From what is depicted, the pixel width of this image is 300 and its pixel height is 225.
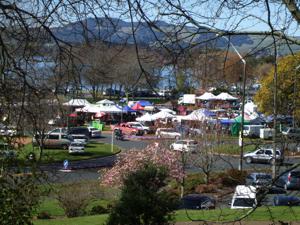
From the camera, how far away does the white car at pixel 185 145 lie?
109 feet

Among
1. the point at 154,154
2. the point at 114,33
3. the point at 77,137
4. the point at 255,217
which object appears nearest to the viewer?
the point at 114,33

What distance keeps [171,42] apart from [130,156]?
72.6 ft

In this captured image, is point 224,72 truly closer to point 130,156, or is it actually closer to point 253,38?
point 253,38

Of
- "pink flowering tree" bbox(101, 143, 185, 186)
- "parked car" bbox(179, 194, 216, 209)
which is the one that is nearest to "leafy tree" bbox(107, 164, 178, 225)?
"parked car" bbox(179, 194, 216, 209)

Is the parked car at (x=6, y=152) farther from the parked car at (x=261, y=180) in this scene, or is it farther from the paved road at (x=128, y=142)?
the paved road at (x=128, y=142)

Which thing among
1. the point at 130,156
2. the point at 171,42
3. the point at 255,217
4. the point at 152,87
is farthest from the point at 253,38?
the point at 130,156

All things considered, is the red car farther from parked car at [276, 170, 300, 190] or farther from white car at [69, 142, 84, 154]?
parked car at [276, 170, 300, 190]

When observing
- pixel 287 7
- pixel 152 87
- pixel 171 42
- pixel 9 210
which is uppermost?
pixel 287 7

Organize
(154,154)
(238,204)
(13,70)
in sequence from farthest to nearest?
(154,154)
(238,204)
(13,70)

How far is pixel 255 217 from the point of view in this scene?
651 inches

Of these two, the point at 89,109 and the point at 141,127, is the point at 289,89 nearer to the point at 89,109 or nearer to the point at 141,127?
the point at 89,109

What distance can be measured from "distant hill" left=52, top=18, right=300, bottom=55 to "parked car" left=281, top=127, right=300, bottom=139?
1073 millimetres

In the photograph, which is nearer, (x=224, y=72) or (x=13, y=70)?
(x=13, y=70)

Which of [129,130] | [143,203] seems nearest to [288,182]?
[143,203]
